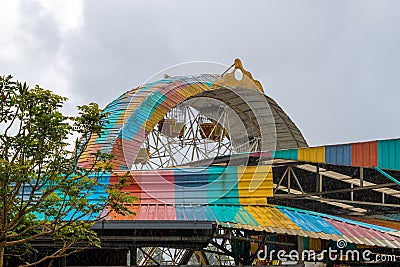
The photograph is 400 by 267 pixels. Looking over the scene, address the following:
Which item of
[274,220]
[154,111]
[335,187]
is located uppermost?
[154,111]

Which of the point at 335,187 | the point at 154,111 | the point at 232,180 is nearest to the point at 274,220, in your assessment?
the point at 232,180

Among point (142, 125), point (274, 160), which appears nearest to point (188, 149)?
point (142, 125)

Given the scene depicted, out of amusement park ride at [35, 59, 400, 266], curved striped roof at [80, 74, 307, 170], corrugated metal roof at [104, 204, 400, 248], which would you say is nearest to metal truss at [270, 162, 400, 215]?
amusement park ride at [35, 59, 400, 266]

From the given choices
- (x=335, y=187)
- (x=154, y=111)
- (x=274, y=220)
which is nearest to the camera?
(x=274, y=220)

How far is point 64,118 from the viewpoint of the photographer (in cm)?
1126

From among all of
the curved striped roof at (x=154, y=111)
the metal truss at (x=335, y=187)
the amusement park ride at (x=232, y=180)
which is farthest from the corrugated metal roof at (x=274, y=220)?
the curved striped roof at (x=154, y=111)

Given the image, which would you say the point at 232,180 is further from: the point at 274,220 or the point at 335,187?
the point at 335,187

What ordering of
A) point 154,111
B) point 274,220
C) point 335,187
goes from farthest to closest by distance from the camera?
1. point 335,187
2. point 154,111
3. point 274,220

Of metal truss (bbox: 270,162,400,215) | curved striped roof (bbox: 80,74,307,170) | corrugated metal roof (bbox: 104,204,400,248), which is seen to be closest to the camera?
corrugated metal roof (bbox: 104,204,400,248)

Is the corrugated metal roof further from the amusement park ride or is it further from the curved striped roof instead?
the curved striped roof

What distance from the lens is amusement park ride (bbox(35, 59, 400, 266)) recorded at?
1465 cm

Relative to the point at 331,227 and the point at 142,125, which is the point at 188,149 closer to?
the point at 142,125

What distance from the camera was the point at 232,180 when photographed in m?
15.8

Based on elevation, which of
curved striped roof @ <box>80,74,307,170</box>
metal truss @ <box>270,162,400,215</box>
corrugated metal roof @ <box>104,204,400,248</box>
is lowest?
corrugated metal roof @ <box>104,204,400,248</box>
